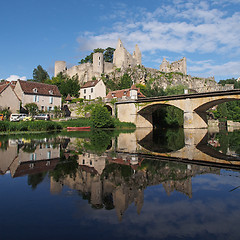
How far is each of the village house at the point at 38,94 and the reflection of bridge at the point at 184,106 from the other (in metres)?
14.4

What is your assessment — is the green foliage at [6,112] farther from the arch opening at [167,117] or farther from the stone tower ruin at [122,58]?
the stone tower ruin at [122,58]

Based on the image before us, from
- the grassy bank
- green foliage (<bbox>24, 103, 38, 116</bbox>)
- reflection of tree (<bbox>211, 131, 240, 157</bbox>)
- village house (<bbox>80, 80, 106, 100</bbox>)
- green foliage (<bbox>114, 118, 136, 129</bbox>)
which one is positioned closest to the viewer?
reflection of tree (<bbox>211, 131, 240, 157</bbox>)

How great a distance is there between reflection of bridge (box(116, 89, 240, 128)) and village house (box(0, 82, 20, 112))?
57.7 ft

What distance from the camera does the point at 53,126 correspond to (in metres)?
26.4

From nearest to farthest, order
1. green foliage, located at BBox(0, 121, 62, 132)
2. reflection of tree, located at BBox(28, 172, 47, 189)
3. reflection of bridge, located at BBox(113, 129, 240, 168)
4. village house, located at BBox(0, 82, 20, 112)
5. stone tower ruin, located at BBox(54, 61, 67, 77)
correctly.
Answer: reflection of tree, located at BBox(28, 172, 47, 189)
reflection of bridge, located at BBox(113, 129, 240, 168)
green foliage, located at BBox(0, 121, 62, 132)
village house, located at BBox(0, 82, 20, 112)
stone tower ruin, located at BBox(54, 61, 67, 77)

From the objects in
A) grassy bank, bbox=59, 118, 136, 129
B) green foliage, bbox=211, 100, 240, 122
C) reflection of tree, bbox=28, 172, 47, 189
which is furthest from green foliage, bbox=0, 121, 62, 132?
green foliage, bbox=211, 100, 240, 122

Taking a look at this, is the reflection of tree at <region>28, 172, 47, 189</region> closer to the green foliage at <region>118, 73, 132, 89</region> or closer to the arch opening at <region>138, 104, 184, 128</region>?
the arch opening at <region>138, 104, 184, 128</region>

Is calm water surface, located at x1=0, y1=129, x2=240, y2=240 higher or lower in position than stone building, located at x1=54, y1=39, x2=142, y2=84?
lower

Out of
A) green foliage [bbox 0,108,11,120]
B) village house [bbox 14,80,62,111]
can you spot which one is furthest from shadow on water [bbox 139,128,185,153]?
village house [bbox 14,80,62,111]

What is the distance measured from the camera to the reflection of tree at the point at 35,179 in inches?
185

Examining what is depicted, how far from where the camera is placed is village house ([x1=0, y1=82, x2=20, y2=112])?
34.2 m

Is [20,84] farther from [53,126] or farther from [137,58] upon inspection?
[137,58]

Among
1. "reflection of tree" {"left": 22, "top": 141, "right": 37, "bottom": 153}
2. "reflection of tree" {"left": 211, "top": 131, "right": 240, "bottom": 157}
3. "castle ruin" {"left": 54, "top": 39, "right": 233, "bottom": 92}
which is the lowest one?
"reflection of tree" {"left": 211, "top": 131, "right": 240, "bottom": 157}

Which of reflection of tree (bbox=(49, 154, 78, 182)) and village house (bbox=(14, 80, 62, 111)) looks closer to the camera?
reflection of tree (bbox=(49, 154, 78, 182))
